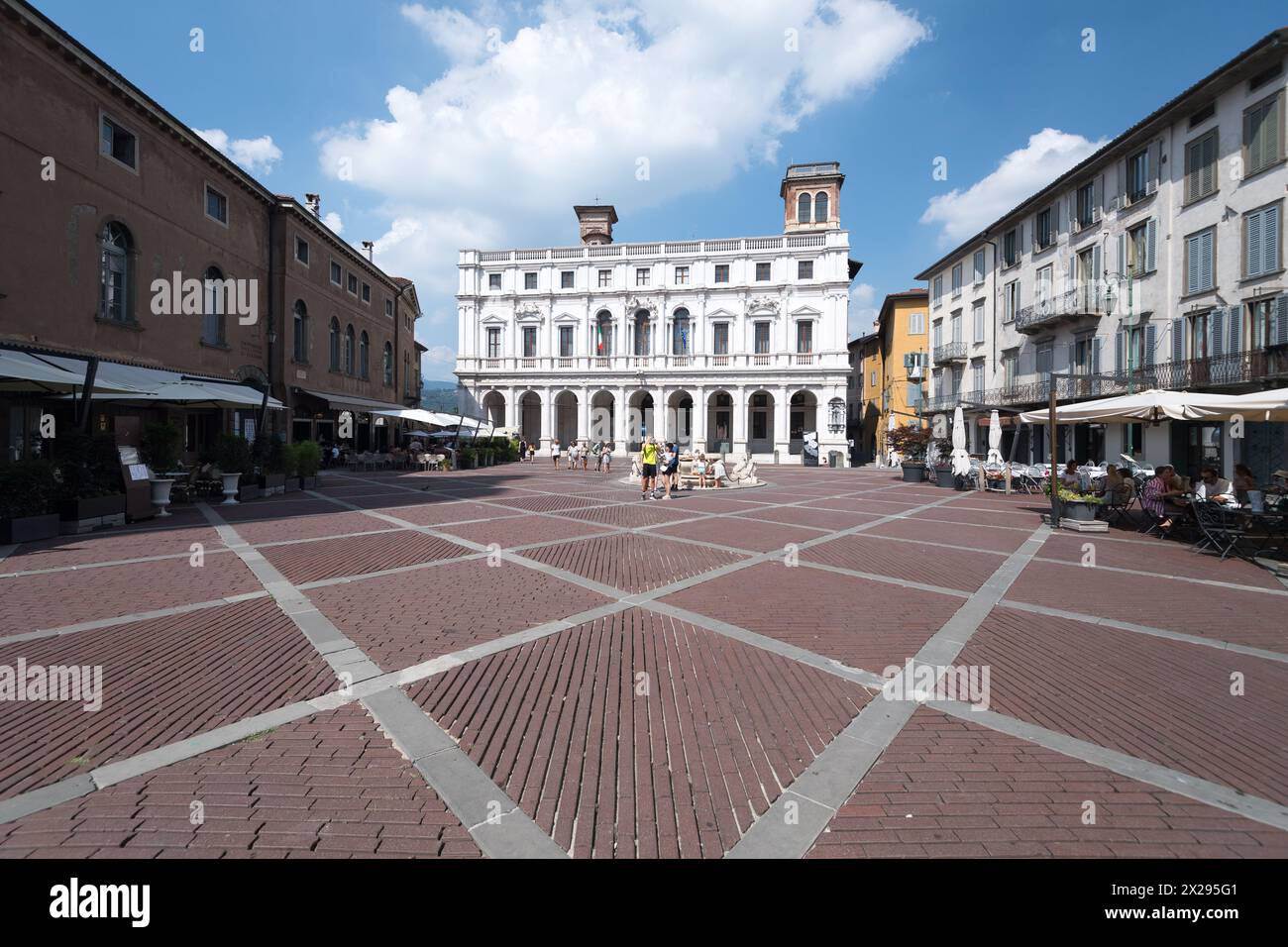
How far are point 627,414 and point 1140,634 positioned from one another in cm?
3884

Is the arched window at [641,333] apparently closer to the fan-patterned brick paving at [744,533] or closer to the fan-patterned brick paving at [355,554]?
the fan-patterned brick paving at [744,533]

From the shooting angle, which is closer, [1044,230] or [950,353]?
[1044,230]

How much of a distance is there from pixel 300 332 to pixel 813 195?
121 ft

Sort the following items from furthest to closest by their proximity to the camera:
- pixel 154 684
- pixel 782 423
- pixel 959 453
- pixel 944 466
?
pixel 782 423 < pixel 944 466 < pixel 959 453 < pixel 154 684

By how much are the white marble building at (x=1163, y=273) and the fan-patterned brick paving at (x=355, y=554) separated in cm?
1749

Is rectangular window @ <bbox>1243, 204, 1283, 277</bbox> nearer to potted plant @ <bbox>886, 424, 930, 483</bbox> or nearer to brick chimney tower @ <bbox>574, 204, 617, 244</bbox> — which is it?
potted plant @ <bbox>886, 424, 930, 483</bbox>

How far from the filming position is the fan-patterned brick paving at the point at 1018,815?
8.40ft

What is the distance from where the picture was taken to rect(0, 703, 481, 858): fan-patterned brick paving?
246 cm

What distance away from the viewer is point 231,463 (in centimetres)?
1426

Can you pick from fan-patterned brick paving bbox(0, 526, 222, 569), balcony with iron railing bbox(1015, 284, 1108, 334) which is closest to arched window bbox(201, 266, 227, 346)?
fan-patterned brick paving bbox(0, 526, 222, 569)

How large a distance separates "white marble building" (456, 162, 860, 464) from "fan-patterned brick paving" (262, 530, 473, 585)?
3128 centimetres

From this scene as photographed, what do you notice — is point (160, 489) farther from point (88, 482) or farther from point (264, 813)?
point (264, 813)

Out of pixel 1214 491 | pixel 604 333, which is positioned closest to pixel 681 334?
pixel 604 333
